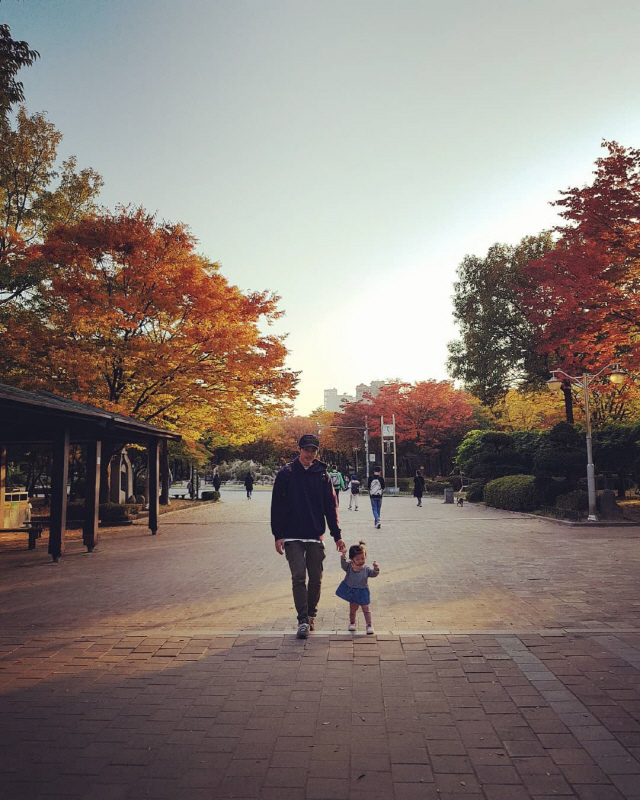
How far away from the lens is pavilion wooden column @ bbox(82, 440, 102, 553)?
40.4 ft

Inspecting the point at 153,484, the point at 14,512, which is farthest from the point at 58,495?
the point at 14,512

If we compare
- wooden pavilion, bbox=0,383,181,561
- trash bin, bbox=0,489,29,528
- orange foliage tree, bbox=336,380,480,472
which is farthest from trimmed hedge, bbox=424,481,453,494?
wooden pavilion, bbox=0,383,181,561

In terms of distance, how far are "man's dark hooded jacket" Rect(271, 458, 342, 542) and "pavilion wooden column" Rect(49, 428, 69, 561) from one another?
22.3ft

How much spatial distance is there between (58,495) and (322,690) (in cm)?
864

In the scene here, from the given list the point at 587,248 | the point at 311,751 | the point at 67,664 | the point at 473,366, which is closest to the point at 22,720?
the point at 67,664

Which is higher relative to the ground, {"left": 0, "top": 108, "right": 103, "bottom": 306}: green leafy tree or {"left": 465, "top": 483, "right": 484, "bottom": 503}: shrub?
{"left": 0, "top": 108, "right": 103, "bottom": 306}: green leafy tree

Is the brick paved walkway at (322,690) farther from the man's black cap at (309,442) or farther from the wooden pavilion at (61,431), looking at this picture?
the wooden pavilion at (61,431)

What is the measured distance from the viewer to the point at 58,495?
445 inches

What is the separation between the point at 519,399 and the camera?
40.5 meters

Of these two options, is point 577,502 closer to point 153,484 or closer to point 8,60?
point 153,484

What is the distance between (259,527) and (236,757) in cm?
1450

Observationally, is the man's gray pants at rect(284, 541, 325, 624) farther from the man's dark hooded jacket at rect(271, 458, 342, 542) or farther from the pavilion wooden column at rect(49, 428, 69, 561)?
the pavilion wooden column at rect(49, 428, 69, 561)

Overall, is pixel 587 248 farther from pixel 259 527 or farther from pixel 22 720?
pixel 22 720

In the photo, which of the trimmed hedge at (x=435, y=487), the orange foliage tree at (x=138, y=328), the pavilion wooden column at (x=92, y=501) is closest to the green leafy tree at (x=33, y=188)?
the orange foliage tree at (x=138, y=328)
